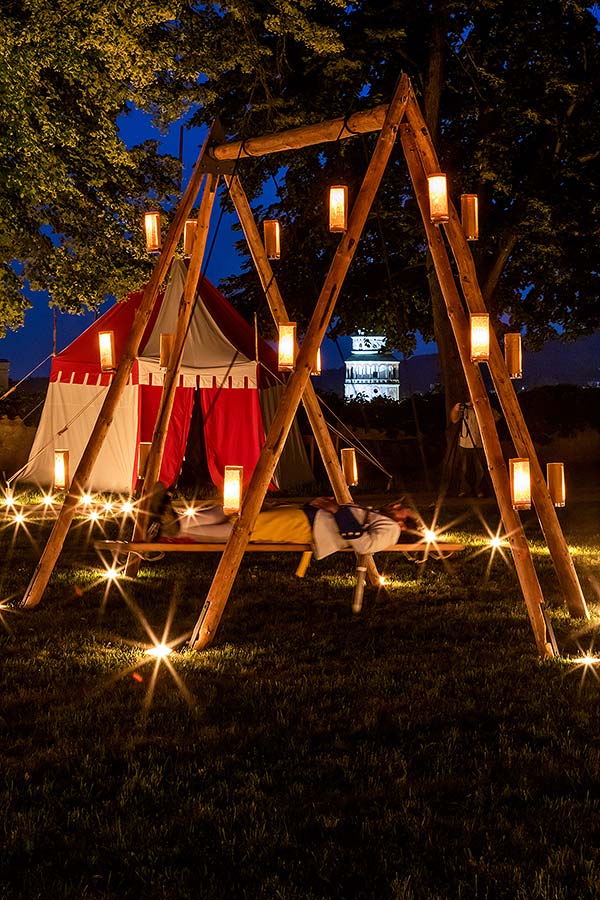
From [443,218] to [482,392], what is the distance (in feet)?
3.26

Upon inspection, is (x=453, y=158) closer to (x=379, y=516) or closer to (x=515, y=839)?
(x=379, y=516)

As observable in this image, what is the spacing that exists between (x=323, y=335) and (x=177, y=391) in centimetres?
721

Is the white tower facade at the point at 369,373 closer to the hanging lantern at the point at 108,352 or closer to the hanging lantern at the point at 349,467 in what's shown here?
the hanging lantern at the point at 349,467

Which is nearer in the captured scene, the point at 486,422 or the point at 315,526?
the point at 486,422

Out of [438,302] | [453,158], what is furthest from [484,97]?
[438,302]

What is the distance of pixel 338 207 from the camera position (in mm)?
5195

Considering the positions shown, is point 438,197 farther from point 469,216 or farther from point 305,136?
point 305,136

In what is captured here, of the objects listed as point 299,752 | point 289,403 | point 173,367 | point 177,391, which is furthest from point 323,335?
point 177,391

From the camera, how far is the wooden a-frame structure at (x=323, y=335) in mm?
4551

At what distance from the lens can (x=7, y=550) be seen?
7480 millimetres

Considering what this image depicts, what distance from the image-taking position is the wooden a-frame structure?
179 inches

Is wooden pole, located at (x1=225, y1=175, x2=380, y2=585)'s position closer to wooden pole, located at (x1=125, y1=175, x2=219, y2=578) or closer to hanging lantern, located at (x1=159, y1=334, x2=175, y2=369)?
wooden pole, located at (x1=125, y1=175, x2=219, y2=578)

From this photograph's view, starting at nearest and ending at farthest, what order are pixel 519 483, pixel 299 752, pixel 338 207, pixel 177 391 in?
pixel 299 752 → pixel 519 483 → pixel 338 207 → pixel 177 391

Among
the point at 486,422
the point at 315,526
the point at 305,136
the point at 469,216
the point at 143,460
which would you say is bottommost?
the point at 315,526
